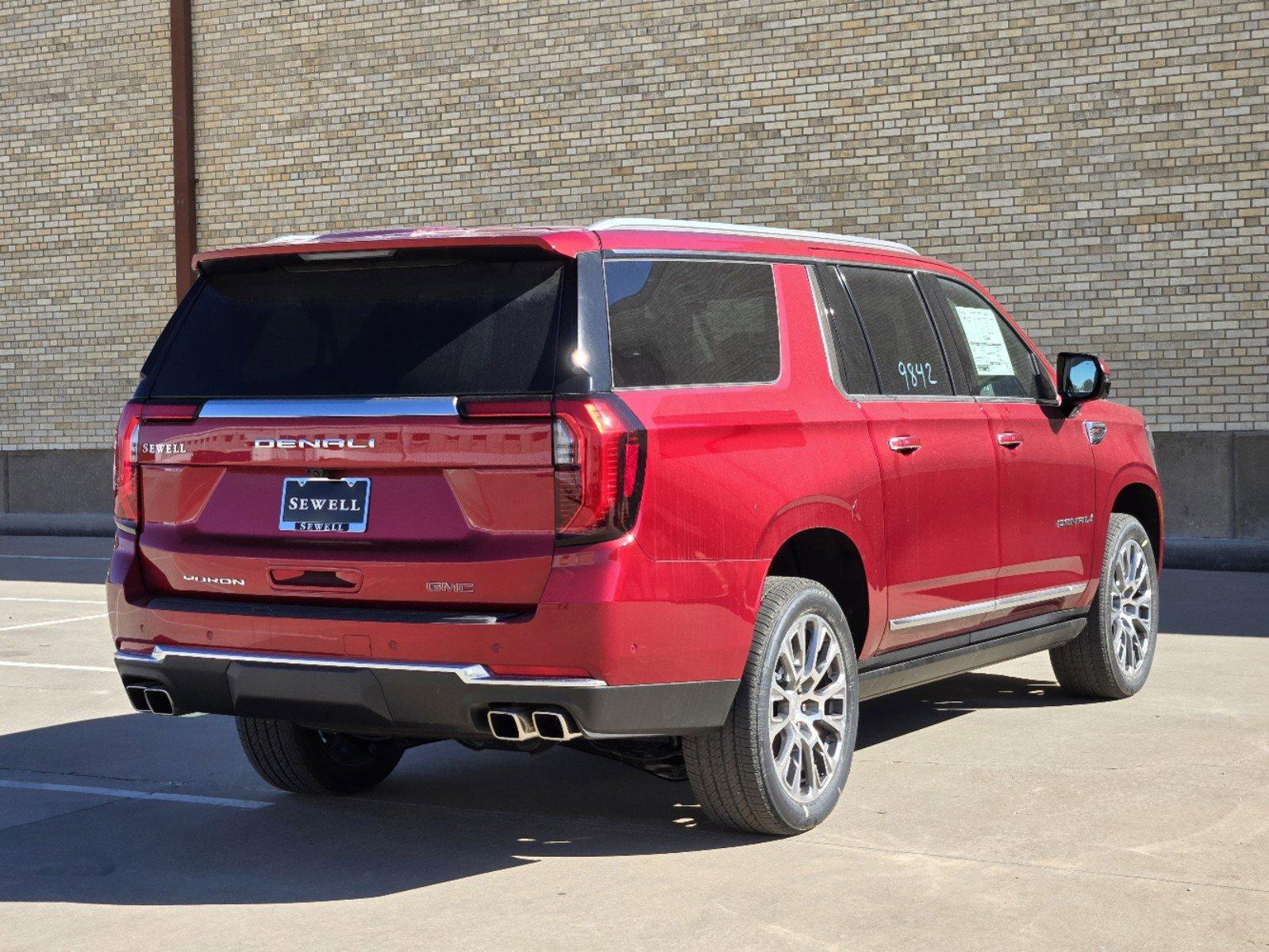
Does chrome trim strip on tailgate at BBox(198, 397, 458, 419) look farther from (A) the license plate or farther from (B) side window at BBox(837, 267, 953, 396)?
(B) side window at BBox(837, 267, 953, 396)

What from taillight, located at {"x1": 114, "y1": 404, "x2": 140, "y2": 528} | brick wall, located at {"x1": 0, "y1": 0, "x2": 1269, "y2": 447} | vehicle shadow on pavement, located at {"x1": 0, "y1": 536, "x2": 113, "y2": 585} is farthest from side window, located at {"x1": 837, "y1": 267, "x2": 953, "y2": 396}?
brick wall, located at {"x1": 0, "y1": 0, "x2": 1269, "y2": 447}

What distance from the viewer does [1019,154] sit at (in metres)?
16.4

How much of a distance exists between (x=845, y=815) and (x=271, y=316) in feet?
8.10

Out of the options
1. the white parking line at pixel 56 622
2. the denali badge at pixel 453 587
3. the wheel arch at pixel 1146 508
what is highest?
the denali badge at pixel 453 587

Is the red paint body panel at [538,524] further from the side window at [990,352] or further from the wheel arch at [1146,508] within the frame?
the wheel arch at [1146,508]

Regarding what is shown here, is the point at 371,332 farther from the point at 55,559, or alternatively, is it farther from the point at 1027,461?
the point at 55,559

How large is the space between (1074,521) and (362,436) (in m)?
3.56

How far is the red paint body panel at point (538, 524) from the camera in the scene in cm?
474

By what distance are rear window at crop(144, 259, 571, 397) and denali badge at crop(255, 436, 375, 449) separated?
0.52ft

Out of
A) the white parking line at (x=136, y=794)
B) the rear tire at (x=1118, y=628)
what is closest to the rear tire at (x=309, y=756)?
the white parking line at (x=136, y=794)

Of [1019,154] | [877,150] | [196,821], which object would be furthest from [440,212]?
[196,821]

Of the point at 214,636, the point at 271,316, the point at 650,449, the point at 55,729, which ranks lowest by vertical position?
the point at 55,729

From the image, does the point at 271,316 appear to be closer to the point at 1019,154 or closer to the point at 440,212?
the point at 1019,154

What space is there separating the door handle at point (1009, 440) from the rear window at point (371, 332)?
2463 millimetres
